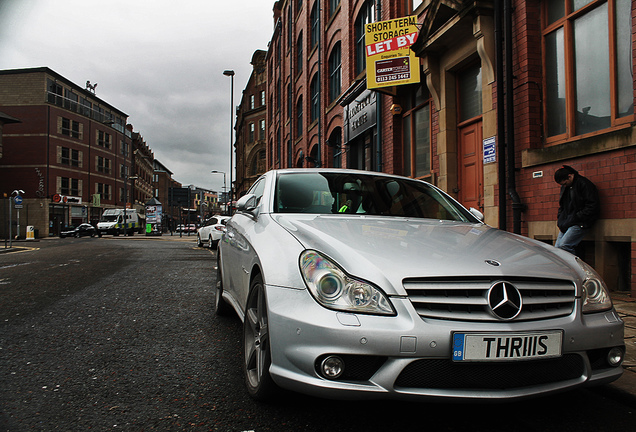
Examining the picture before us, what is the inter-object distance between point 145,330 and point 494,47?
23.6 feet

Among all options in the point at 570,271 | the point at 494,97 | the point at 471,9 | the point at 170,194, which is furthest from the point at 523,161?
the point at 170,194

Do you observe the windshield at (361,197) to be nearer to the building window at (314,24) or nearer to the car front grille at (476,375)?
the car front grille at (476,375)

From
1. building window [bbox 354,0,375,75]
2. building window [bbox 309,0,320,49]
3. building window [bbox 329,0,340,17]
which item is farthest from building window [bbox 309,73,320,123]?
building window [bbox 354,0,375,75]

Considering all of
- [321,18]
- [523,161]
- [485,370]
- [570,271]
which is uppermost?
[321,18]

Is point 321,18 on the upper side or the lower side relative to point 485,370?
upper

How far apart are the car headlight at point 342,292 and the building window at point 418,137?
914 cm

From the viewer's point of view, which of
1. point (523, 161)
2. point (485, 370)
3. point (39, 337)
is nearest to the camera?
point (485, 370)

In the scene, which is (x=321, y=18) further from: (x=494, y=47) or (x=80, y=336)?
(x=80, y=336)

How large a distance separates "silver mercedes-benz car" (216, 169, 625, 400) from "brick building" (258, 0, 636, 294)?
150 inches

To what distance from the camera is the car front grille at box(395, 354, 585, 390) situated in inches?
75.0

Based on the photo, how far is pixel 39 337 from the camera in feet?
12.5

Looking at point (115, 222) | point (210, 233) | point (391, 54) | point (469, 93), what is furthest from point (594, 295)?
point (115, 222)

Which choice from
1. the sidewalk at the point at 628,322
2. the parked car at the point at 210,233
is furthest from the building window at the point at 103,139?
the sidewalk at the point at 628,322

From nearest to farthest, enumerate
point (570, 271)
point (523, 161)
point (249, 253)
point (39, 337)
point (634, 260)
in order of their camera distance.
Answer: point (570, 271) → point (249, 253) → point (39, 337) → point (634, 260) → point (523, 161)
